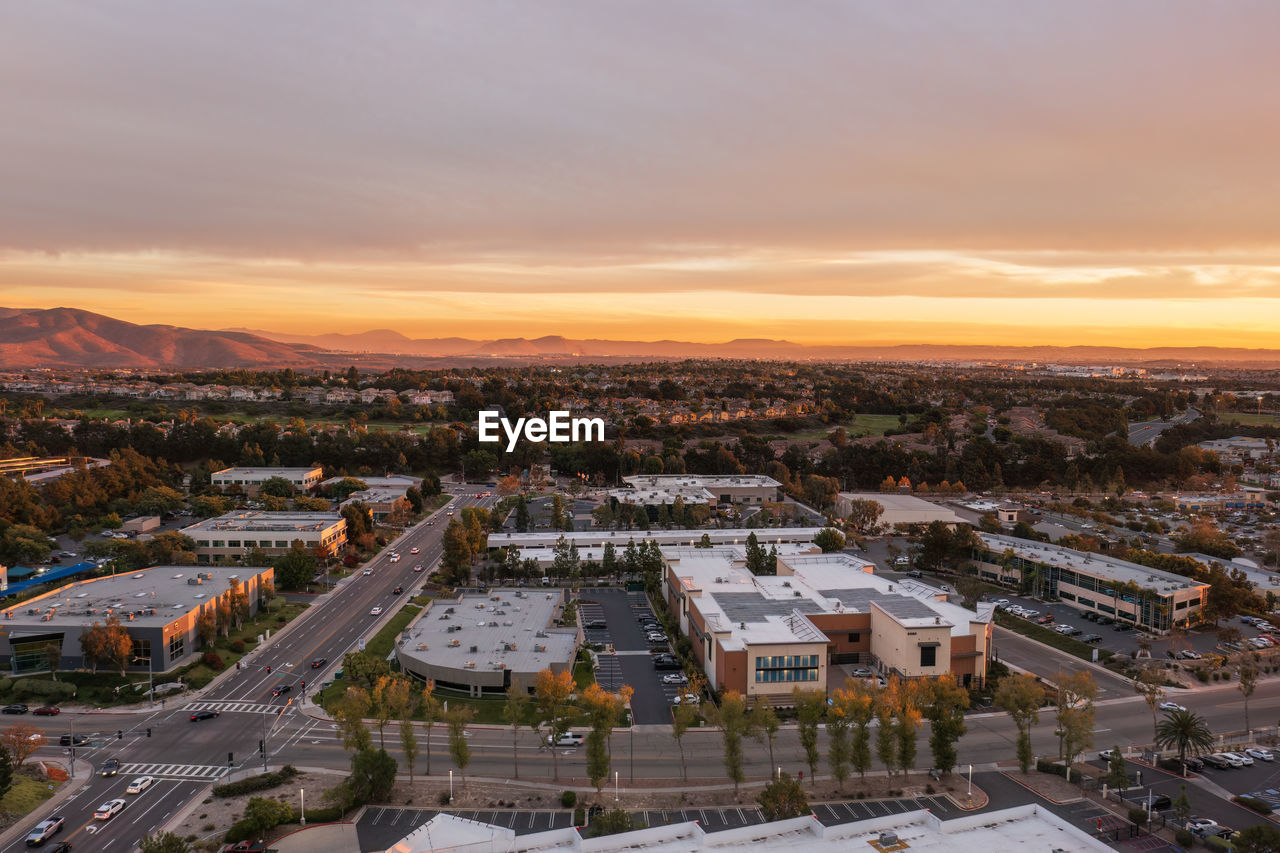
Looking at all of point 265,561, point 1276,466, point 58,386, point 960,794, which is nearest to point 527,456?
point 265,561

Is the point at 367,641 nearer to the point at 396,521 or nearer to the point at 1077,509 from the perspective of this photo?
the point at 396,521

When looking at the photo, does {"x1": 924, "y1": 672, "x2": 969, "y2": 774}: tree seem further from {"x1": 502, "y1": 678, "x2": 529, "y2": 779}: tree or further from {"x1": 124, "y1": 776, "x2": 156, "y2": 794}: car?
{"x1": 124, "y1": 776, "x2": 156, "y2": 794}: car

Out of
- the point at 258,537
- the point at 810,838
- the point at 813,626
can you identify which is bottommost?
the point at 258,537

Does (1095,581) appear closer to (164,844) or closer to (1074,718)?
(1074,718)

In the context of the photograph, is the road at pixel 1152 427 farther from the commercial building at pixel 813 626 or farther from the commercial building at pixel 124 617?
the commercial building at pixel 124 617

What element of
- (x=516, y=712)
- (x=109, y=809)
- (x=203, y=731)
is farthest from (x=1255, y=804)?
(x=203, y=731)

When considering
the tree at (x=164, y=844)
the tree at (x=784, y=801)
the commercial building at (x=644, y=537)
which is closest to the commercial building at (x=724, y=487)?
the commercial building at (x=644, y=537)

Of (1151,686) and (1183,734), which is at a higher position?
(1183,734)
